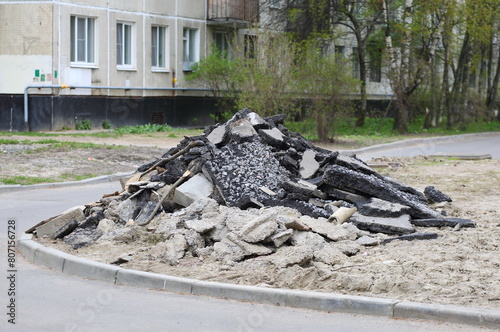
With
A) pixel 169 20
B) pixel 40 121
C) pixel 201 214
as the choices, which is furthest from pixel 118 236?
pixel 169 20

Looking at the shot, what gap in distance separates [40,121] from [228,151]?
1868 cm

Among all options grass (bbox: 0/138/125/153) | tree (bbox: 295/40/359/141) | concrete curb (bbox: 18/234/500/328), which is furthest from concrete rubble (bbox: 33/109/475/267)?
tree (bbox: 295/40/359/141)

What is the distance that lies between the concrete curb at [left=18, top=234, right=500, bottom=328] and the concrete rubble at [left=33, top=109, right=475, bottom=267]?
0.55 m

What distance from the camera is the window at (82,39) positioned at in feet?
98.0

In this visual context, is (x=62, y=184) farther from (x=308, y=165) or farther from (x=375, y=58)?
(x=375, y=58)

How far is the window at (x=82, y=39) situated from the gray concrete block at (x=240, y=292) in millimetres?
23601

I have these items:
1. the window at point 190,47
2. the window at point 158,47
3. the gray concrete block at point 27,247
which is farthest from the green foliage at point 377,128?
the gray concrete block at point 27,247

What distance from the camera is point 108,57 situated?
31188 mm

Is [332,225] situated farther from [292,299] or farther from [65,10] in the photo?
[65,10]

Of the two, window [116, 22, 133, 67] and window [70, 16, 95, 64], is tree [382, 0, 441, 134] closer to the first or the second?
window [116, 22, 133, 67]

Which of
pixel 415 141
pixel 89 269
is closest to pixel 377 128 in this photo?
pixel 415 141

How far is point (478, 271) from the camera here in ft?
25.4

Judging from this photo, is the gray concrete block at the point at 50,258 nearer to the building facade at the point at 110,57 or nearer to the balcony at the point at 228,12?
the building facade at the point at 110,57

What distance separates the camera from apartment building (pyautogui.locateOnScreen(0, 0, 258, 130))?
2855cm
